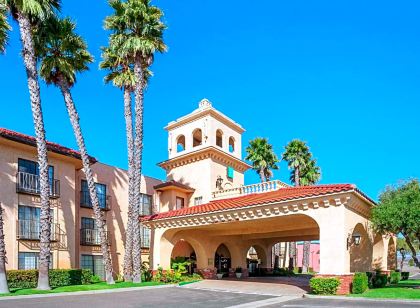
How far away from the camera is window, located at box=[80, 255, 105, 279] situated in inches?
1175

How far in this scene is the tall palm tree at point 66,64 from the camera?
2509 centimetres

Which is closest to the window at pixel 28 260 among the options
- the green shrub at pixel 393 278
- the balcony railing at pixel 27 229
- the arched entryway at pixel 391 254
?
the balcony railing at pixel 27 229

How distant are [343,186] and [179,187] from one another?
61.5ft

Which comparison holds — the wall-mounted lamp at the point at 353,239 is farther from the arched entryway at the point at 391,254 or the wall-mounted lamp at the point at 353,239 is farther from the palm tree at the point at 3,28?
the palm tree at the point at 3,28

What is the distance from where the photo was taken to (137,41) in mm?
27062

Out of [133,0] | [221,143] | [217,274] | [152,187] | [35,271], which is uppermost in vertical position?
[133,0]

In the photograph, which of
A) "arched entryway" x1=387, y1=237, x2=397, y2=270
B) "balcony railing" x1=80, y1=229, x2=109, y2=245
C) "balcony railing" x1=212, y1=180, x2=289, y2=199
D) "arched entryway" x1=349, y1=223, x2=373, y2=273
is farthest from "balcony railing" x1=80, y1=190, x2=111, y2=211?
"arched entryway" x1=387, y1=237, x2=397, y2=270

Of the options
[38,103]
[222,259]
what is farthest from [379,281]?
[38,103]

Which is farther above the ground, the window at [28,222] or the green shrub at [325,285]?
the window at [28,222]

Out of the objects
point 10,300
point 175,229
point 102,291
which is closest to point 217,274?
point 175,229

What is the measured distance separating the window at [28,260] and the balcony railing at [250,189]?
15.7 m

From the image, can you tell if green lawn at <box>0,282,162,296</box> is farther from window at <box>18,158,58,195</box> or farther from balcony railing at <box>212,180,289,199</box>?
balcony railing at <box>212,180,289,199</box>

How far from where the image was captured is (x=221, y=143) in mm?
40656

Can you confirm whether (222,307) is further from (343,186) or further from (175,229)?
(175,229)
